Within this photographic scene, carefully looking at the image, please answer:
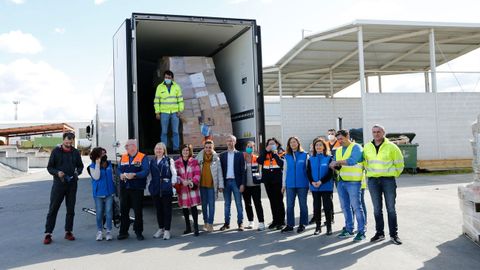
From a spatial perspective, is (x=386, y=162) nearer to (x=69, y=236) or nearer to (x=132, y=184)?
(x=132, y=184)

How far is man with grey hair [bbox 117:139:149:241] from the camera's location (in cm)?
608

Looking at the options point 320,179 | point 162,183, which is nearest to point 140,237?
point 162,183

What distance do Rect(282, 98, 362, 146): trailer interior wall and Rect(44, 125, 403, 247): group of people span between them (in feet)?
56.4

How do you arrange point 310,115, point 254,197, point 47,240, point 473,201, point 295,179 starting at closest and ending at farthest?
1. point 473,201
2. point 47,240
3. point 295,179
4. point 254,197
5. point 310,115

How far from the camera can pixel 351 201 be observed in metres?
5.88

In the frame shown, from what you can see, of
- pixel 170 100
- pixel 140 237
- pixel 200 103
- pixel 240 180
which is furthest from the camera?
pixel 200 103

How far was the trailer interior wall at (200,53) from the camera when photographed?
7.79 m

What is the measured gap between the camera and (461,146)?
→ 16094 mm

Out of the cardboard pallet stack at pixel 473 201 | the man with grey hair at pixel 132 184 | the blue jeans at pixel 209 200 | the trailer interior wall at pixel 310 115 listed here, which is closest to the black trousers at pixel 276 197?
the blue jeans at pixel 209 200

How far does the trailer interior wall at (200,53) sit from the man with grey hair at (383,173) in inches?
102

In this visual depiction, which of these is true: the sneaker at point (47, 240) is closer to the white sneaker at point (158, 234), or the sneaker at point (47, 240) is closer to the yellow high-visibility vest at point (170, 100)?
the white sneaker at point (158, 234)

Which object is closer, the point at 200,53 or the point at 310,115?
the point at 200,53

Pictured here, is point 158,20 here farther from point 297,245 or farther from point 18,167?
A: point 18,167

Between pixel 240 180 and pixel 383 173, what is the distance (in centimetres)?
224
